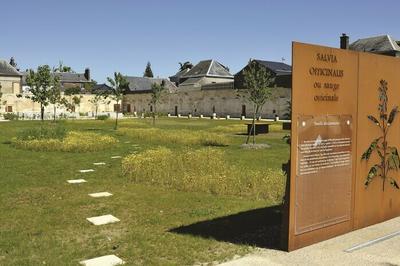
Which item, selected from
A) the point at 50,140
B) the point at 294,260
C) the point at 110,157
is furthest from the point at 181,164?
the point at 50,140

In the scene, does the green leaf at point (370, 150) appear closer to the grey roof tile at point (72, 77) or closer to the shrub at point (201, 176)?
the shrub at point (201, 176)

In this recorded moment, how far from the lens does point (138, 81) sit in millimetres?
85438

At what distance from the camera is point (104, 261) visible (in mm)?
4957

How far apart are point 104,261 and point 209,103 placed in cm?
6418

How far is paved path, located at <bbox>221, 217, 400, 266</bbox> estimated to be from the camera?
15.9 ft

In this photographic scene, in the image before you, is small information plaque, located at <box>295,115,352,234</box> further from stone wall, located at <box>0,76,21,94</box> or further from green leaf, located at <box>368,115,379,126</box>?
stone wall, located at <box>0,76,21,94</box>

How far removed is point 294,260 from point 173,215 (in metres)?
2.79

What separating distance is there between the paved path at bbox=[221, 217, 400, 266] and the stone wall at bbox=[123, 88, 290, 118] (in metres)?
48.4

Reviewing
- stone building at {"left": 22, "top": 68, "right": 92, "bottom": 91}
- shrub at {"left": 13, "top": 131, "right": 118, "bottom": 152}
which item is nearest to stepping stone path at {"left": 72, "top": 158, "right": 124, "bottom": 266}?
shrub at {"left": 13, "top": 131, "right": 118, "bottom": 152}

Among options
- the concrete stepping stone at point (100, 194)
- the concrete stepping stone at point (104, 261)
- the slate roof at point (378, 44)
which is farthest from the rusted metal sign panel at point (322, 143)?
the slate roof at point (378, 44)

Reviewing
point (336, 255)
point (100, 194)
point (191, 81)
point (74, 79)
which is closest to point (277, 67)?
point (191, 81)

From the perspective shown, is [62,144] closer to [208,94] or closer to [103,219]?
[103,219]

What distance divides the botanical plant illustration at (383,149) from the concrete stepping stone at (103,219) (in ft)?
13.4

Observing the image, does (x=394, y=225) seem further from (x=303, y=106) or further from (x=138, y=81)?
(x=138, y=81)
